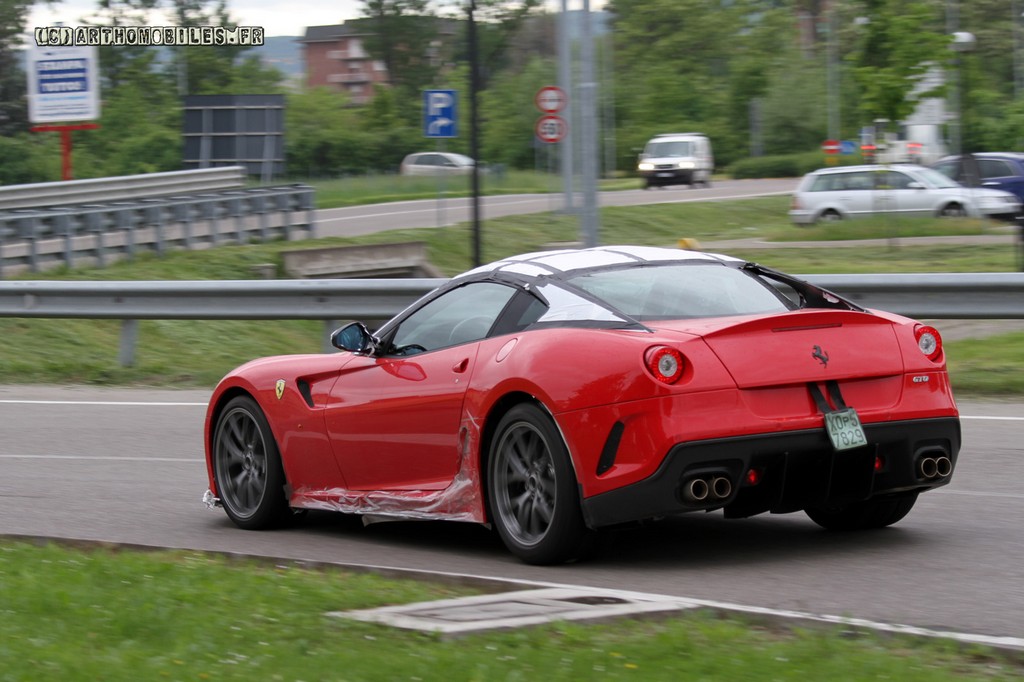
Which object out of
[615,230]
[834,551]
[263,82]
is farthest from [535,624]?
[263,82]

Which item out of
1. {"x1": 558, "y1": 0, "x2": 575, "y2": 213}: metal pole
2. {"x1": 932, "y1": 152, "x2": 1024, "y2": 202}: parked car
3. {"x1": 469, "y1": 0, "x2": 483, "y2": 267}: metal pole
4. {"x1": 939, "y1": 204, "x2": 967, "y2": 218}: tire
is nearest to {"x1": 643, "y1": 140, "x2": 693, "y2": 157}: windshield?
{"x1": 558, "y1": 0, "x2": 575, "y2": 213}: metal pole

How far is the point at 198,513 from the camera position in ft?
27.9

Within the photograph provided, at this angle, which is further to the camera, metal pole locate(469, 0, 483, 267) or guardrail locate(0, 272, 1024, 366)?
metal pole locate(469, 0, 483, 267)

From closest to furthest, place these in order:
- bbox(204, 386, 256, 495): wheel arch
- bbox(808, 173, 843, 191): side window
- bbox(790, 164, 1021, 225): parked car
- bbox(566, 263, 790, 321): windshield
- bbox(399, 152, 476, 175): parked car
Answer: bbox(566, 263, 790, 321): windshield, bbox(204, 386, 256, 495): wheel arch, bbox(790, 164, 1021, 225): parked car, bbox(808, 173, 843, 191): side window, bbox(399, 152, 476, 175): parked car

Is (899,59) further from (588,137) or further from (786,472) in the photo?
(786,472)

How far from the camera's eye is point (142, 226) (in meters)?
24.7

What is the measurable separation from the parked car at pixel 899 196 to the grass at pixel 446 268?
3.32 ft

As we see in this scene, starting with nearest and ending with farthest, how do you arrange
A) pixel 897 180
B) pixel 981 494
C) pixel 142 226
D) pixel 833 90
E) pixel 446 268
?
pixel 981 494 < pixel 142 226 < pixel 446 268 < pixel 897 180 < pixel 833 90

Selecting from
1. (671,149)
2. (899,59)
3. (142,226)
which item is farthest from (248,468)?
(671,149)

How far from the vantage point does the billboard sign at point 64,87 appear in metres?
37.0

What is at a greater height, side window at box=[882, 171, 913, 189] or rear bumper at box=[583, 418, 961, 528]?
side window at box=[882, 171, 913, 189]

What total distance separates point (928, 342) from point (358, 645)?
2.96 metres

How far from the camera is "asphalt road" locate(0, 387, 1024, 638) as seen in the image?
5.70m

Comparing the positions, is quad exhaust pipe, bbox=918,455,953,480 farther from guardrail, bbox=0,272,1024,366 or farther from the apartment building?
the apartment building
